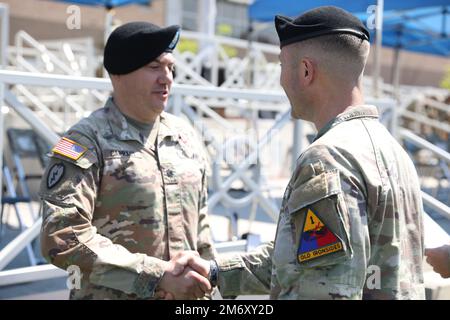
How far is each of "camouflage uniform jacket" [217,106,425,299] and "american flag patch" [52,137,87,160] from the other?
2.80ft

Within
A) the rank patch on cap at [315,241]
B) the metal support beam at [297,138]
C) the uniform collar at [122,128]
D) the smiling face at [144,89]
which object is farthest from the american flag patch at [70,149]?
the metal support beam at [297,138]

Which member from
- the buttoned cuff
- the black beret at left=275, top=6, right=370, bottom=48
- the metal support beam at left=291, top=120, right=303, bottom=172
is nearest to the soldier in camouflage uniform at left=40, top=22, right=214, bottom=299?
the buttoned cuff

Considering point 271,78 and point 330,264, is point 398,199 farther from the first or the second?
point 271,78

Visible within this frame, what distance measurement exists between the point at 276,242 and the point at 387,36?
10.1 metres

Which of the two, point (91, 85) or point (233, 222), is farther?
point (233, 222)

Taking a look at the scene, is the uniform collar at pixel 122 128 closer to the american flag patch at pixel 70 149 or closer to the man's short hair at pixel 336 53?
the american flag patch at pixel 70 149

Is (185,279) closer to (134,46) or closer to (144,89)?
(144,89)

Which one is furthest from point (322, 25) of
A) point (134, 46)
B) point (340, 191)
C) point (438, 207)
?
point (438, 207)

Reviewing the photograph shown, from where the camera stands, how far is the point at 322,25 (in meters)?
1.63

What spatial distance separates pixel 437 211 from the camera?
12.1 feet

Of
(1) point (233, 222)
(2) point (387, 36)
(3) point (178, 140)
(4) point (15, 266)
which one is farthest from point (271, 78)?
(3) point (178, 140)

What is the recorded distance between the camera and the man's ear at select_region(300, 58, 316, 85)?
1.63m

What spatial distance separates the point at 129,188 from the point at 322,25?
98 centimetres

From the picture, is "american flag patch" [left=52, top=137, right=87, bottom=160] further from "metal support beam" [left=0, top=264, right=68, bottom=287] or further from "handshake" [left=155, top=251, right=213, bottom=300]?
"metal support beam" [left=0, top=264, right=68, bottom=287]
